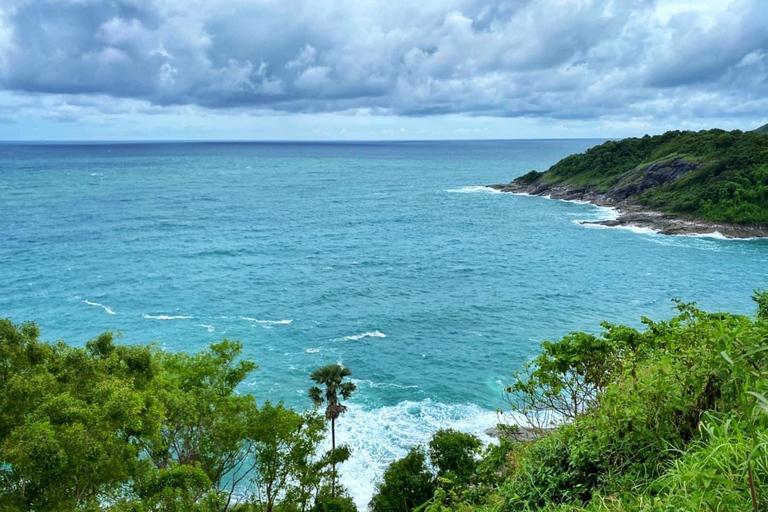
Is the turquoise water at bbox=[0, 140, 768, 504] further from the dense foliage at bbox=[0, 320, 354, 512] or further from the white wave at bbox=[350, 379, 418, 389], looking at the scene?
the dense foliage at bbox=[0, 320, 354, 512]

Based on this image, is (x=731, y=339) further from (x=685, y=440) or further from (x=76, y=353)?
(x=76, y=353)

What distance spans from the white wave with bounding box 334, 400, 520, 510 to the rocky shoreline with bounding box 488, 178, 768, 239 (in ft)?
252

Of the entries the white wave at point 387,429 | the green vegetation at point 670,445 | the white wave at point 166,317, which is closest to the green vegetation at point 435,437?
the green vegetation at point 670,445

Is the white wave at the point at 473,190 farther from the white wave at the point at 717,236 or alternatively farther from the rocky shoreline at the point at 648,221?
the white wave at the point at 717,236

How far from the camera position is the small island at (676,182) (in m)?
96.0

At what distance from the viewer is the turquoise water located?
4375cm

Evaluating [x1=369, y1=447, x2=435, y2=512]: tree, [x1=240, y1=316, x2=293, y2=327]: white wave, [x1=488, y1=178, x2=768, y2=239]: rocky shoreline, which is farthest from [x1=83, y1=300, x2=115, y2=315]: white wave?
[x1=488, y1=178, x2=768, y2=239]: rocky shoreline

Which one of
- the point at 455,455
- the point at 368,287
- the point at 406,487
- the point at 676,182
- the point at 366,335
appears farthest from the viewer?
the point at 676,182

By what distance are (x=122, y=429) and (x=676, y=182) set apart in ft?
412

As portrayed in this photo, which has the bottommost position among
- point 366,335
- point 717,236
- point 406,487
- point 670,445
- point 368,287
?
point 406,487

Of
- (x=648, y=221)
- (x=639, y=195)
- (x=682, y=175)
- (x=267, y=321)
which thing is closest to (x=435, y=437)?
(x=267, y=321)

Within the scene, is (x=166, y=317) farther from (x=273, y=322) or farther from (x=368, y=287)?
(x=368, y=287)

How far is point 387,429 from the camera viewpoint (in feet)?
123

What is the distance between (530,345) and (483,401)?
10839mm
